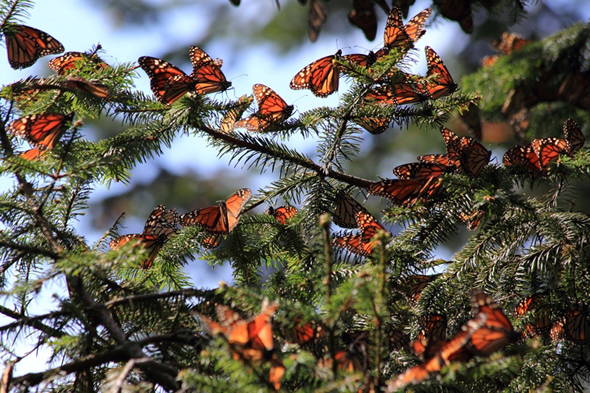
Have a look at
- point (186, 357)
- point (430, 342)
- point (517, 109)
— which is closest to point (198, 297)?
point (186, 357)

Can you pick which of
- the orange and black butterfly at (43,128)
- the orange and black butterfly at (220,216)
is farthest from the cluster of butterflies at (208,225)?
the orange and black butterfly at (43,128)

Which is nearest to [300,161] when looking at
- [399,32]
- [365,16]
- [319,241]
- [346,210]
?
[346,210]

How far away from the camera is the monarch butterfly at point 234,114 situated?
1.81 m

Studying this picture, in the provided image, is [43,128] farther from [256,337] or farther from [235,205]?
[256,337]

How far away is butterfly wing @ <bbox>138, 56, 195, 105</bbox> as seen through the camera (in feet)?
5.90

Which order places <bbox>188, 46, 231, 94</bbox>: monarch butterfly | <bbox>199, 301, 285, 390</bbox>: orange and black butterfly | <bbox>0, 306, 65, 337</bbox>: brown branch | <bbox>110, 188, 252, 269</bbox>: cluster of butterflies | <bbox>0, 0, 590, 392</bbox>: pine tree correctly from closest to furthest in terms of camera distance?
<bbox>199, 301, 285, 390</bbox>: orange and black butterfly → <bbox>0, 0, 590, 392</bbox>: pine tree → <bbox>0, 306, 65, 337</bbox>: brown branch → <bbox>110, 188, 252, 269</bbox>: cluster of butterflies → <bbox>188, 46, 231, 94</bbox>: monarch butterfly

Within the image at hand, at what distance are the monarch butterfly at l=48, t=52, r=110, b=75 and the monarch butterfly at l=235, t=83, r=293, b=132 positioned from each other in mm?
420

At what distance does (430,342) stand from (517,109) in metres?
0.44

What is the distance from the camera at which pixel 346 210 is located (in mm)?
1822

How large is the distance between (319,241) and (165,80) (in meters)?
0.97

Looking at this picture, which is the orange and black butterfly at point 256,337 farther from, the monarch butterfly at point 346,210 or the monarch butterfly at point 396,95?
the monarch butterfly at point 396,95

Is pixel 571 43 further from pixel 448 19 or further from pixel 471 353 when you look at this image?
pixel 471 353

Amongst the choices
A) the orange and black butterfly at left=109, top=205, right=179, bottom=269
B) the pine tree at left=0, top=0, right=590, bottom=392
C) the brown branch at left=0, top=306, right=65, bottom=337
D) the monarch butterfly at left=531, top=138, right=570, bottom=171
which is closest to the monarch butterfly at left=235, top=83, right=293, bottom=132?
the pine tree at left=0, top=0, right=590, bottom=392

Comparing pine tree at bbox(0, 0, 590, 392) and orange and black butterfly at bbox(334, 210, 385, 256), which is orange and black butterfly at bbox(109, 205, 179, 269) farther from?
orange and black butterfly at bbox(334, 210, 385, 256)
